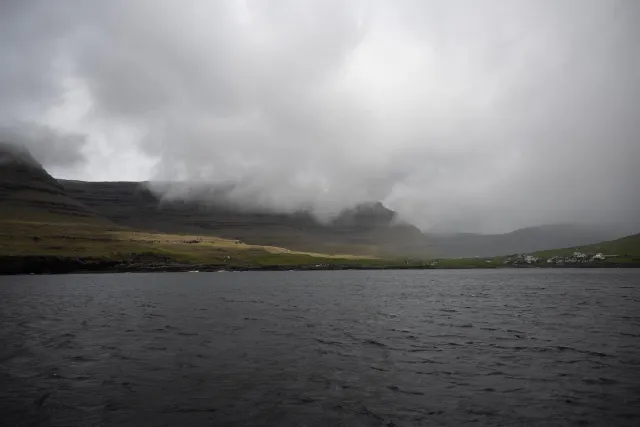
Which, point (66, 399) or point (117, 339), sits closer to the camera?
point (66, 399)

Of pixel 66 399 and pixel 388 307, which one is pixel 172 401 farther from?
pixel 388 307

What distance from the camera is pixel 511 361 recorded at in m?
30.3

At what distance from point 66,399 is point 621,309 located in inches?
2758

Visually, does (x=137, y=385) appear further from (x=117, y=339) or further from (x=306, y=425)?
(x=117, y=339)

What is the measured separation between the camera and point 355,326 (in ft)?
156

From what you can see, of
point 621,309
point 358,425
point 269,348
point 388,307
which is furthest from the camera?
point 388,307

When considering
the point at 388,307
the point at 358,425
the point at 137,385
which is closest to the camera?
the point at 358,425

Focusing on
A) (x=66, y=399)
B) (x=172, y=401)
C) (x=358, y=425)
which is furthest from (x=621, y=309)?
(x=66, y=399)

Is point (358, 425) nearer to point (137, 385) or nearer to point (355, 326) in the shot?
point (137, 385)

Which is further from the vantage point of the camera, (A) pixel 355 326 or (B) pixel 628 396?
(A) pixel 355 326

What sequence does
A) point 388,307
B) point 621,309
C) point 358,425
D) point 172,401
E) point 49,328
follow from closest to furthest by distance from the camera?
1. point 358,425
2. point 172,401
3. point 49,328
4. point 621,309
5. point 388,307

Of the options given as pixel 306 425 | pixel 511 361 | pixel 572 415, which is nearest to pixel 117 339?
pixel 306 425

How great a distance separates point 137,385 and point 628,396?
27788mm

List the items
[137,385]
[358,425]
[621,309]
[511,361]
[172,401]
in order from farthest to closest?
[621,309] → [511,361] → [137,385] → [172,401] → [358,425]
